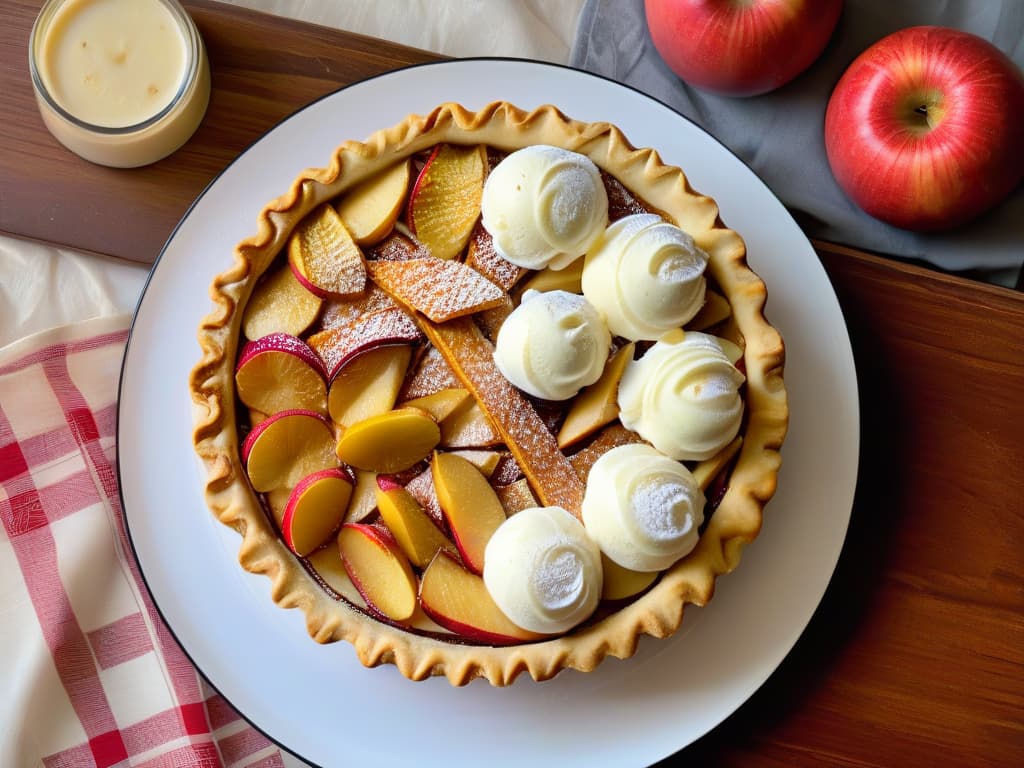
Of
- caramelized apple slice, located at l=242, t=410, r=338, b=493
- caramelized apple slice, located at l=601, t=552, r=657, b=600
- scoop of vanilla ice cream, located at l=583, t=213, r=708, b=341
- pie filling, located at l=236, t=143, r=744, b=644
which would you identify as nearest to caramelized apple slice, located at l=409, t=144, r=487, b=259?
pie filling, located at l=236, t=143, r=744, b=644

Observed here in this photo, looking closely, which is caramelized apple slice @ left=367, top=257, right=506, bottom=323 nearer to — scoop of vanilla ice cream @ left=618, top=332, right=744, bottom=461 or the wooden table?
scoop of vanilla ice cream @ left=618, top=332, right=744, bottom=461

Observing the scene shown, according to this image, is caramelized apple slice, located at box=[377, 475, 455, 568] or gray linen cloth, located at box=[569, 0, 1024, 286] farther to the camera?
gray linen cloth, located at box=[569, 0, 1024, 286]

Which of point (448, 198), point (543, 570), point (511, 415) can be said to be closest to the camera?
point (543, 570)

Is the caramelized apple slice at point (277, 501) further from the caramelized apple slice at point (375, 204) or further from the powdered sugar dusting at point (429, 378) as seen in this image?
the caramelized apple slice at point (375, 204)

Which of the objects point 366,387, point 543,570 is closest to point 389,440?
point 366,387

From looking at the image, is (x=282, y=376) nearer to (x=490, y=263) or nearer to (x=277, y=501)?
(x=277, y=501)

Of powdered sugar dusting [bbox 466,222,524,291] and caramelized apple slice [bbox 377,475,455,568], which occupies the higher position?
powdered sugar dusting [bbox 466,222,524,291]

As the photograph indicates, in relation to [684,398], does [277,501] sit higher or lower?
lower
